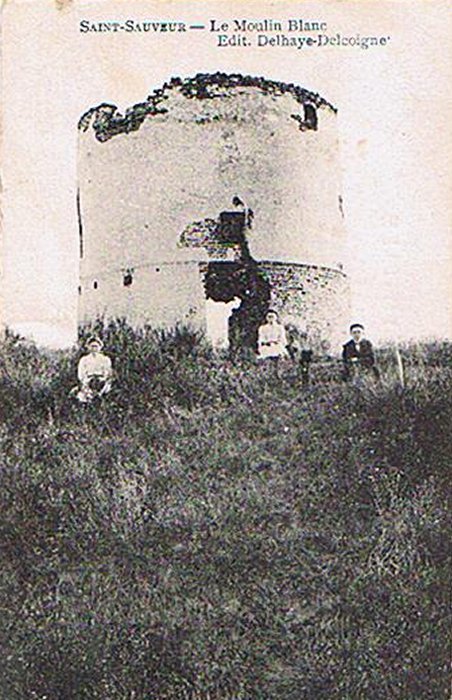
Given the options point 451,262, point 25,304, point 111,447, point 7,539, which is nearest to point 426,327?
point 451,262

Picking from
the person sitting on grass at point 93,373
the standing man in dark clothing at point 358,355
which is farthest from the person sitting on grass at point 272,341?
Answer: the person sitting on grass at point 93,373

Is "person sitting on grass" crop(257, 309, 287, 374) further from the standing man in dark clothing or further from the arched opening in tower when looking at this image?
the standing man in dark clothing

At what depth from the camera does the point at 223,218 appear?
2.97m

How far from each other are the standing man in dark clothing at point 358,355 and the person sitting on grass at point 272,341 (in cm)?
22

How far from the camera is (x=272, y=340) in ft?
9.65

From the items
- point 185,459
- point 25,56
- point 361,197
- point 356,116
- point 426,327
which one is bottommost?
point 185,459

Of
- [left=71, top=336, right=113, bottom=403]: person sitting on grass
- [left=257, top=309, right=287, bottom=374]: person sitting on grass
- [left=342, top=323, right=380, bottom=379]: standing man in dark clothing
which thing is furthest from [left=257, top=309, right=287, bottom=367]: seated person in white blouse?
[left=71, top=336, right=113, bottom=403]: person sitting on grass

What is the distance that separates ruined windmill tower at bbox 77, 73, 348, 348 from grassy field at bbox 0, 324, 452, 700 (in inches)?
6.8

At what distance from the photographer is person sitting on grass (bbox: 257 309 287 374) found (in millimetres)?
2932

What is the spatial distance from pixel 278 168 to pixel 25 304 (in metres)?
0.98

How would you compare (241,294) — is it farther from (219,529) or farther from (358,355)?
(219,529)

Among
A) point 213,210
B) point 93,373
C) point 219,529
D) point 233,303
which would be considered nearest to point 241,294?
point 233,303

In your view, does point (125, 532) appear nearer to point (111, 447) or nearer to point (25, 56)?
point (111, 447)

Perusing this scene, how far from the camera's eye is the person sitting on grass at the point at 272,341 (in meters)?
2.93
